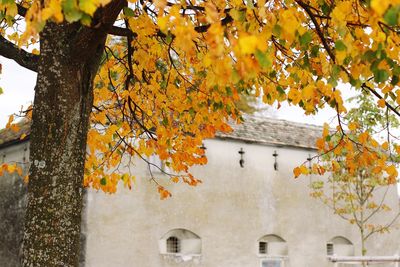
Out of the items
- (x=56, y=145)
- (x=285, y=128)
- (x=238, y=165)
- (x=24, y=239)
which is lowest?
(x=24, y=239)

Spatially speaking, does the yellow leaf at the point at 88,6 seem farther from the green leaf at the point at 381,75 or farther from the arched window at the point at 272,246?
the arched window at the point at 272,246

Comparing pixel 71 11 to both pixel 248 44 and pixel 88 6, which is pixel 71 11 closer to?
pixel 88 6

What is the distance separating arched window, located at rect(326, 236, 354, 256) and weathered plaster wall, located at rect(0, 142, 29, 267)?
9.24 meters

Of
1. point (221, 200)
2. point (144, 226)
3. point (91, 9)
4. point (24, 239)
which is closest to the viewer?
point (91, 9)

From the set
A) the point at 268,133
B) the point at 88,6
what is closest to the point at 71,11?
the point at 88,6

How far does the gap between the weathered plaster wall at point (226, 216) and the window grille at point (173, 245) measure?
0.41m

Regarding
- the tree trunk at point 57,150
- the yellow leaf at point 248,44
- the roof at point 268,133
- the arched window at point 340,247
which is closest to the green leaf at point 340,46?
the yellow leaf at point 248,44

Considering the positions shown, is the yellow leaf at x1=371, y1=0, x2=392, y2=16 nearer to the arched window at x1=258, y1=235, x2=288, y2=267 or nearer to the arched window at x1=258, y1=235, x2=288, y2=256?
the arched window at x1=258, y1=235, x2=288, y2=267

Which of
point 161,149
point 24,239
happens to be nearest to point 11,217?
point 161,149

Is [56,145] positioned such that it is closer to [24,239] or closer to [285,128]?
[24,239]

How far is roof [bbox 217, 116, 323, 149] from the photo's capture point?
16.8 m

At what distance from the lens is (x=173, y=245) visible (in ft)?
49.1

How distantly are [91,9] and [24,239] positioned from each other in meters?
2.61

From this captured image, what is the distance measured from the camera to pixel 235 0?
505 cm
